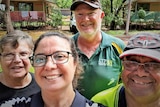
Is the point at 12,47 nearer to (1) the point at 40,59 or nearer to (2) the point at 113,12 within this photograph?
(1) the point at 40,59

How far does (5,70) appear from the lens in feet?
9.18

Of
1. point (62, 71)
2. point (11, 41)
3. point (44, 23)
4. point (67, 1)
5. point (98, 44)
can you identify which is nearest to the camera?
point (62, 71)

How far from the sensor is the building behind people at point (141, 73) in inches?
79.9

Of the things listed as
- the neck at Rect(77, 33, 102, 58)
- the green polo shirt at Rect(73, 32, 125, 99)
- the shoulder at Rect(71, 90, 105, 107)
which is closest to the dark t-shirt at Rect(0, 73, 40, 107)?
the green polo shirt at Rect(73, 32, 125, 99)

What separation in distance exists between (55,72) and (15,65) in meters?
0.94

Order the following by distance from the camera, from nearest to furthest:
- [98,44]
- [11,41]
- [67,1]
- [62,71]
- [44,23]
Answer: [62,71] → [11,41] → [98,44] → [44,23] → [67,1]

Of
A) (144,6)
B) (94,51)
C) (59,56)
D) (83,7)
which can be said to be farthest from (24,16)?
(59,56)

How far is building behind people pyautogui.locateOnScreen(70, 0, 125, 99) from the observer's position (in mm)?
3182

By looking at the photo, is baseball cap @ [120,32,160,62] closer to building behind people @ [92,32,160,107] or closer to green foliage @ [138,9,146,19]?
building behind people @ [92,32,160,107]

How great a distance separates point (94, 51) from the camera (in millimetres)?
3367

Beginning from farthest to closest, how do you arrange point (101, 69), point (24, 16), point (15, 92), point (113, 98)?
1. point (24, 16)
2. point (101, 69)
3. point (15, 92)
4. point (113, 98)

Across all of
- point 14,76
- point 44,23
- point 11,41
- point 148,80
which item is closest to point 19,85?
point 14,76

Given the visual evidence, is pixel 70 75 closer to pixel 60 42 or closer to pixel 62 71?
pixel 62 71

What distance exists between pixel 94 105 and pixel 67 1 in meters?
52.9
